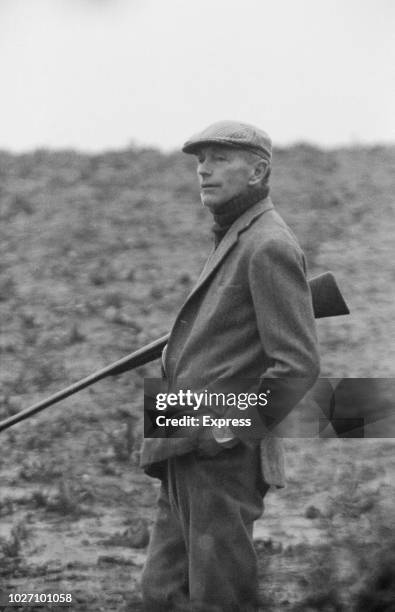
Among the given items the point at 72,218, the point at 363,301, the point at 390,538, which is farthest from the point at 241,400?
the point at 72,218

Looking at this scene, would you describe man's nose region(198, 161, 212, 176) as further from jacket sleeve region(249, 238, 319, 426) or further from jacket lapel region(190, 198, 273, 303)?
jacket sleeve region(249, 238, 319, 426)

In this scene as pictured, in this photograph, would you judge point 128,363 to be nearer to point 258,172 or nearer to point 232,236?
point 232,236

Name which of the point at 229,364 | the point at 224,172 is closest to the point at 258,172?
the point at 224,172

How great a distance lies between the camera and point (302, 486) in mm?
8680

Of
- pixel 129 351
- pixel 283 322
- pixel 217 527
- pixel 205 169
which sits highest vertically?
pixel 129 351

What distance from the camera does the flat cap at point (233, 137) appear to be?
4105 millimetres

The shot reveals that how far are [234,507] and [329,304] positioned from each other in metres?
0.81

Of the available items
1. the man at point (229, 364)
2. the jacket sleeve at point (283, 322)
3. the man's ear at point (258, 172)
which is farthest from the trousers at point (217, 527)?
the man's ear at point (258, 172)

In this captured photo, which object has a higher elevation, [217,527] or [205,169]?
[205,169]

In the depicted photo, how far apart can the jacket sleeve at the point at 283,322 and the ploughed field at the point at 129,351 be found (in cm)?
98

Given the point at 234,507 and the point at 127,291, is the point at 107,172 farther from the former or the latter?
the point at 234,507

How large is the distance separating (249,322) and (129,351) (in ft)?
23.0

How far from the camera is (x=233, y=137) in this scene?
4113 mm

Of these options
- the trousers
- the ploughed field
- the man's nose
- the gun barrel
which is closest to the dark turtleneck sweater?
the man's nose
